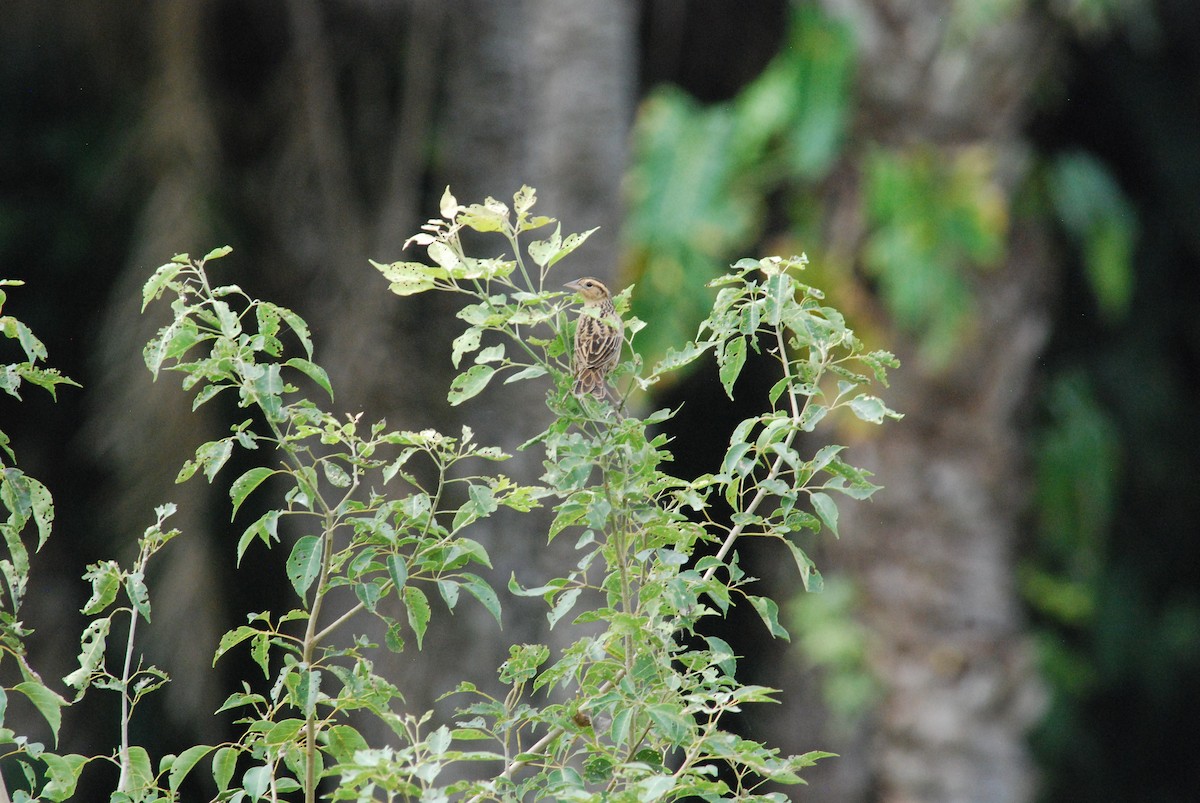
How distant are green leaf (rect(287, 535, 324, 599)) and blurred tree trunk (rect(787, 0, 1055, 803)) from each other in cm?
268

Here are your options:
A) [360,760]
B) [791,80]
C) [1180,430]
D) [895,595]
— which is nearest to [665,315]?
[791,80]

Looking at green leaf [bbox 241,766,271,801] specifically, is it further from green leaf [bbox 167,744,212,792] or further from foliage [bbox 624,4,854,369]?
foliage [bbox 624,4,854,369]

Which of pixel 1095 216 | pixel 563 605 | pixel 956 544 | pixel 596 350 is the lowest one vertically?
pixel 563 605

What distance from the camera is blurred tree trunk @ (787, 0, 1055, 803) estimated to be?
3547 mm

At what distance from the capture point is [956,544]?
3594 millimetres

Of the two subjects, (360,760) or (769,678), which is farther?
(769,678)

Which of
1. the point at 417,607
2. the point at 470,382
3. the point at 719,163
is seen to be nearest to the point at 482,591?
the point at 417,607

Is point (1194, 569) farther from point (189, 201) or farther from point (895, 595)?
point (189, 201)

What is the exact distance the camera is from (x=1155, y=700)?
4.56 meters

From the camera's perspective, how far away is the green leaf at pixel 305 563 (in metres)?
0.94

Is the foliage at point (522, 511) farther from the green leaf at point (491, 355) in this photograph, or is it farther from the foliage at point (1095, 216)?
the foliage at point (1095, 216)

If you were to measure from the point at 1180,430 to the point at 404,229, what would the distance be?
289 centimetres

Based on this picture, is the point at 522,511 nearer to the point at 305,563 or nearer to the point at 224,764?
the point at 305,563

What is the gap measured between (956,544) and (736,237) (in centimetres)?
101
